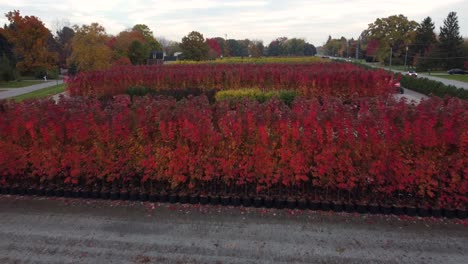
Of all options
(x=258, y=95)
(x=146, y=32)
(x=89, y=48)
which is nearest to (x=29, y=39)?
(x=89, y=48)

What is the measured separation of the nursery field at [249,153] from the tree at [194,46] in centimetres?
4194

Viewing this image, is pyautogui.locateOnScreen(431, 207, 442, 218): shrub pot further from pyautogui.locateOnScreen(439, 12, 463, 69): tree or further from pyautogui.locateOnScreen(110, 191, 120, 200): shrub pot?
pyautogui.locateOnScreen(439, 12, 463, 69): tree

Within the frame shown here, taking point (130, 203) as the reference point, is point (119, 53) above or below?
above

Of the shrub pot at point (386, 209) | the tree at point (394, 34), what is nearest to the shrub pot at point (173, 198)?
the shrub pot at point (386, 209)

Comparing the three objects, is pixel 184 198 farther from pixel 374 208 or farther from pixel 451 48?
pixel 451 48

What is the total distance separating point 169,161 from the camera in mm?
5473

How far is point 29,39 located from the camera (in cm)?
3419

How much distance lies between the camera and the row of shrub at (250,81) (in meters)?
17.6

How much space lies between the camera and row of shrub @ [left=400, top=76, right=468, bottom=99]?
57.0 ft

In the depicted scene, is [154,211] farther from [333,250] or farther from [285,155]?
[333,250]

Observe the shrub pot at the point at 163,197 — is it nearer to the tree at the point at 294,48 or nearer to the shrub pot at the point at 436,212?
the shrub pot at the point at 436,212

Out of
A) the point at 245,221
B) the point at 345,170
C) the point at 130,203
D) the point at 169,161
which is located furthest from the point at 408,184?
the point at 130,203

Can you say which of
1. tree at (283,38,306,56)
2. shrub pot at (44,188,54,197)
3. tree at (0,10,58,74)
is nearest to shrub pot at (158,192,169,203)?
shrub pot at (44,188,54,197)

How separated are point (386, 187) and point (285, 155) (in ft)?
5.66
